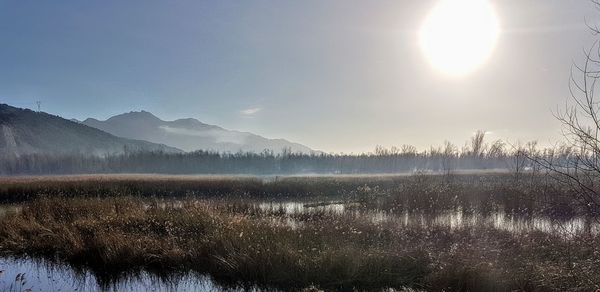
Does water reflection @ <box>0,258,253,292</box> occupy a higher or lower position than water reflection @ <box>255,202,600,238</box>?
lower

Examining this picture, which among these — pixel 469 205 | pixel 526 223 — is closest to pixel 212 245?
pixel 526 223

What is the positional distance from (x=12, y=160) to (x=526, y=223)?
16230 cm

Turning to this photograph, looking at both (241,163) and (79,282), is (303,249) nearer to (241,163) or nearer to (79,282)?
(79,282)

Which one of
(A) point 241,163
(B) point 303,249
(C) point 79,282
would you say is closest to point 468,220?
(B) point 303,249

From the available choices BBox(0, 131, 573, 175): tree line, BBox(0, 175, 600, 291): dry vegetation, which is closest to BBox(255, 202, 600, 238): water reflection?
BBox(0, 175, 600, 291): dry vegetation

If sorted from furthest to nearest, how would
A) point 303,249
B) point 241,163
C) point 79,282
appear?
1. point 241,163
2. point 303,249
3. point 79,282

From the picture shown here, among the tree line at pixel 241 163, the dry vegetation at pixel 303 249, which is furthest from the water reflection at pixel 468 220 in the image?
the tree line at pixel 241 163

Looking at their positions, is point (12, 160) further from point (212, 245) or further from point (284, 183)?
point (212, 245)

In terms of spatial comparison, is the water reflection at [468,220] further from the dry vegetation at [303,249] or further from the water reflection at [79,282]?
the water reflection at [79,282]

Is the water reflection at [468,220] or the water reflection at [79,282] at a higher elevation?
the water reflection at [468,220]

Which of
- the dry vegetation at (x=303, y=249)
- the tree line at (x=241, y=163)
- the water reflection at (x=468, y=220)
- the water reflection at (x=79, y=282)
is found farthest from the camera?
the tree line at (x=241, y=163)

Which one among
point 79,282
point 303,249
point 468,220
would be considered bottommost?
point 79,282

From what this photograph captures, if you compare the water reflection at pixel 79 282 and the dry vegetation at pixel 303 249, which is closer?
the dry vegetation at pixel 303 249

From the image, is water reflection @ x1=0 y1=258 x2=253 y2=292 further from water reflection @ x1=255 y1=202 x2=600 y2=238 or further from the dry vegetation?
water reflection @ x1=255 y1=202 x2=600 y2=238
